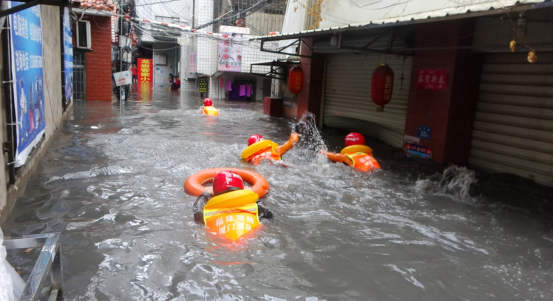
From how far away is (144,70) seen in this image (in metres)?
36.0

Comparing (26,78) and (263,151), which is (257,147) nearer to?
(263,151)

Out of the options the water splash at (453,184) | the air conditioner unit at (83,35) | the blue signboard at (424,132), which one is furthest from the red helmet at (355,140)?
the air conditioner unit at (83,35)

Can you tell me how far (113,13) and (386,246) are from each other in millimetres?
14249

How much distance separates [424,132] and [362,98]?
3.11 metres

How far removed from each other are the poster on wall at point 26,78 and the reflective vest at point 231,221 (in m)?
2.20

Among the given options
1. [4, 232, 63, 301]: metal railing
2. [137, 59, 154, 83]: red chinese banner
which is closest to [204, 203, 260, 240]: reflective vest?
[4, 232, 63, 301]: metal railing

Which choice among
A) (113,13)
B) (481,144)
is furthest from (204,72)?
(481,144)

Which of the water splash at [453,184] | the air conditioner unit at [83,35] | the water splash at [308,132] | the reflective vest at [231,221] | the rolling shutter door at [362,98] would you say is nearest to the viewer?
the reflective vest at [231,221]

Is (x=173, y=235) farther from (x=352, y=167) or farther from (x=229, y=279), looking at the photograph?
(x=352, y=167)

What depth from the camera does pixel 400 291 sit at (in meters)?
3.17

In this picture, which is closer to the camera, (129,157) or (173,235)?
(173,235)

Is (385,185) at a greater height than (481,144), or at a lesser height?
lesser

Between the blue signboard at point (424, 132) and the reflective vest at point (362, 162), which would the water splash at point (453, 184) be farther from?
the blue signboard at point (424, 132)

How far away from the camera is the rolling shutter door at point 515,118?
637 cm
